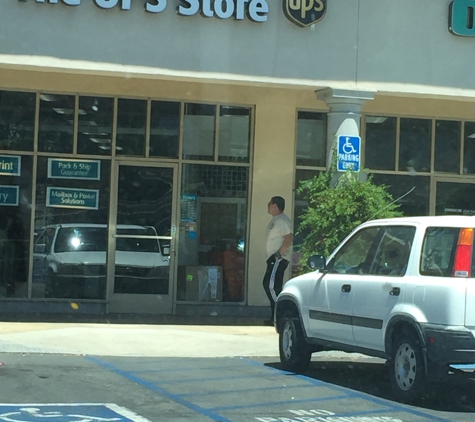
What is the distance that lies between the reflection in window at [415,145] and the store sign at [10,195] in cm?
644

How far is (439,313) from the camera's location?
7.94 m

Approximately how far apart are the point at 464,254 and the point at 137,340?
217 inches

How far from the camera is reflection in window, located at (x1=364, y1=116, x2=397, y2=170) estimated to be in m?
15.9

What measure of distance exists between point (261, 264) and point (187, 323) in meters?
1.92

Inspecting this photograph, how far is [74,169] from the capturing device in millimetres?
14797

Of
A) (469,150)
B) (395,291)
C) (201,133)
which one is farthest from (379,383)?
(469,150)

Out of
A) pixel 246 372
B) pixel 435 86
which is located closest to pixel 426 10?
pixel 435 86

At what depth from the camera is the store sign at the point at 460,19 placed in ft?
45.4

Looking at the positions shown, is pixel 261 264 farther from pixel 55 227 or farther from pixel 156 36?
pixel 156 36

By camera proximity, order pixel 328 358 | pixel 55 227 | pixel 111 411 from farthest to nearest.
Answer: pixel 55 227 < pixel 328 358 < pixel 111 411

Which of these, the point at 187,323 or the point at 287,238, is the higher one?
the point at 287,238

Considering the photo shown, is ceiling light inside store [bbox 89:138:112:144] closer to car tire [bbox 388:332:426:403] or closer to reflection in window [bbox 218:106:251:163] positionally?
reflection in window [bbox 218:106:251:163]

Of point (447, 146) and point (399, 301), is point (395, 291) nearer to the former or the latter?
point (399, 301)

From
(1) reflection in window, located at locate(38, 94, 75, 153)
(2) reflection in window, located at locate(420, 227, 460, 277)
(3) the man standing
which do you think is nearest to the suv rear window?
(2) reflection in window, located at locate(420, 227, 460, 277)
